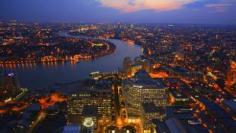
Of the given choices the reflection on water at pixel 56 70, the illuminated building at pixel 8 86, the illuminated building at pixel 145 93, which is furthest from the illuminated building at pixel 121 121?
the reflection on water at pixel 56 70

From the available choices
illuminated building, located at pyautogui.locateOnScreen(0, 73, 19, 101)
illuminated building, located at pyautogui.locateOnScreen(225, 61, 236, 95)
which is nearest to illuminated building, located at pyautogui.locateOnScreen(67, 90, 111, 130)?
illuminated building, located at pyautogui.locateOnScreen(0, 73, 19, 101)

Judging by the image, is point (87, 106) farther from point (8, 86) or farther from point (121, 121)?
point (8, 86)

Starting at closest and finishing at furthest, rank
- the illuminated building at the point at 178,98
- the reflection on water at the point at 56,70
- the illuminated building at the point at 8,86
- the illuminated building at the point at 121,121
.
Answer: the illuminated building at the point at 121,121
the illuminated building at the point at 178,98
the illuminated building at the point at 8,86
the reflection on water at the point at 56,70

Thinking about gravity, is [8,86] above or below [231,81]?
above

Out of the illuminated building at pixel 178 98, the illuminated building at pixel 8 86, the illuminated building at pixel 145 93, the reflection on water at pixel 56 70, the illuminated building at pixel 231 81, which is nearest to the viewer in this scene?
the illuminated building at pixel 145 93

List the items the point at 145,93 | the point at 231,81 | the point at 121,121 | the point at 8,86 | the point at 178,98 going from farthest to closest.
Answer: the point at 231,81 < the point at 8,86 < the point at 178,98 < the point at 145,93 < the point at 121,121

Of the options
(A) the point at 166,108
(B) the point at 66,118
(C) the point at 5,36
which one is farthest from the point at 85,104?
(C) the point at 5,36

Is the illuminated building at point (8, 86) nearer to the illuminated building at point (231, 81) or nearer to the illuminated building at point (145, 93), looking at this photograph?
the illuminated building at point (145, 93)

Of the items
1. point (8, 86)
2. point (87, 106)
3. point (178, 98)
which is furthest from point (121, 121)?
point (8, 86)
